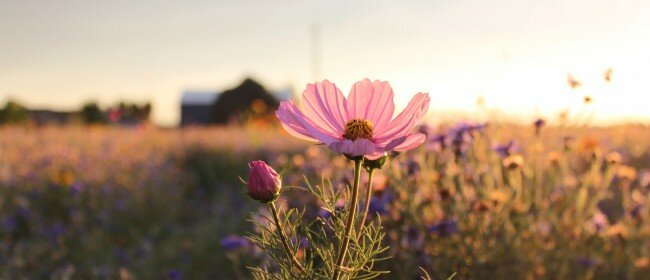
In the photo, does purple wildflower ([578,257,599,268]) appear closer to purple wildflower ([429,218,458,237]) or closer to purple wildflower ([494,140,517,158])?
purple wildflower ([494,140,517,158])

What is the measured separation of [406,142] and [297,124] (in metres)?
0.17

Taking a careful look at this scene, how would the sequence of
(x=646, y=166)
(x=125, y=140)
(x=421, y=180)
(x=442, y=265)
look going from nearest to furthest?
(x=442, y=265), (x=421, y=180), (x=646, y=166), (x=125, y=140)

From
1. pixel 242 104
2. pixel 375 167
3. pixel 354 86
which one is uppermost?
pixel 354 86

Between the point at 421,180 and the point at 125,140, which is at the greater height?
the point at 421,180

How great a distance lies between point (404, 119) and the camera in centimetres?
105

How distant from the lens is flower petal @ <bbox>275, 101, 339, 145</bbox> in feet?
3.39

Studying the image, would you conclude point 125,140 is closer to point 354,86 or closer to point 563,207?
point 563,207

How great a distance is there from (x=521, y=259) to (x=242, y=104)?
52.8ft

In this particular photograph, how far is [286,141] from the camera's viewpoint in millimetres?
9047

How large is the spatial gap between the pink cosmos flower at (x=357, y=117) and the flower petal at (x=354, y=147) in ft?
0.04

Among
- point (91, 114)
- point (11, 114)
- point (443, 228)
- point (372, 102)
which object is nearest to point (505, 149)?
point (443, 228)

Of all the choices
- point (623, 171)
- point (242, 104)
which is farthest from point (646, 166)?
point (242, 104)

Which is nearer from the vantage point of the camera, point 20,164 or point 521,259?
point 521,259

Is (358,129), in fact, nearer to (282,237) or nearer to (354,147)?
(354,147)
